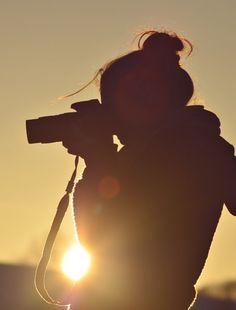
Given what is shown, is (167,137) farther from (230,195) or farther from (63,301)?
(63,301)

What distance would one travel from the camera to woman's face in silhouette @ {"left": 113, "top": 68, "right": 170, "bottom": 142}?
5402 millimetres

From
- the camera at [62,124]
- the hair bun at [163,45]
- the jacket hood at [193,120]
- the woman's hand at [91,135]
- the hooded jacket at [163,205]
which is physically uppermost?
the hair bun at [163,45]

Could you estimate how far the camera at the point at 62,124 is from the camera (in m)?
5.45

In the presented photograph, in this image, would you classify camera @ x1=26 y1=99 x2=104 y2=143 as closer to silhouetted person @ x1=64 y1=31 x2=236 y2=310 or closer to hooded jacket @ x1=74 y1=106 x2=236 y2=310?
silhouetted person @ x1=64 y1=31 x2=236 y2=310

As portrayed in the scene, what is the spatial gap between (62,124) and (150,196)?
54cm

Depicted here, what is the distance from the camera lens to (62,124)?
5547 mm

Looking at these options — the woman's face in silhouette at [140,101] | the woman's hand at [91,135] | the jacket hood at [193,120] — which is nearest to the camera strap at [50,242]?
the woman's hand at [91,135]

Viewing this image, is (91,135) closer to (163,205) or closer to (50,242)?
(163,205)

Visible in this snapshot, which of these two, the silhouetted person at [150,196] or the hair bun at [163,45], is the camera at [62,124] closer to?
the silhouetted person at [150,196]

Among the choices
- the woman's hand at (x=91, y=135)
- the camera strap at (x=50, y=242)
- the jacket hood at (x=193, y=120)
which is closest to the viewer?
the jacket hood at (x=193, y=120)

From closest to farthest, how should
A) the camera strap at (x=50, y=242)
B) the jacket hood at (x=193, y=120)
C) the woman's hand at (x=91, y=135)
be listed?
the jacket hood at (x=193, y=120), the woman's hand at (x=91, y=135), the camera strap at (x=50, y=242)

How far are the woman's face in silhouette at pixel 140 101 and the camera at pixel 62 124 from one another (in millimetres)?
100

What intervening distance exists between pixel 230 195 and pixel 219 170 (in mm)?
134

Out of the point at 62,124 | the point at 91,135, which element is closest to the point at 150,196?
the point at 91,135
